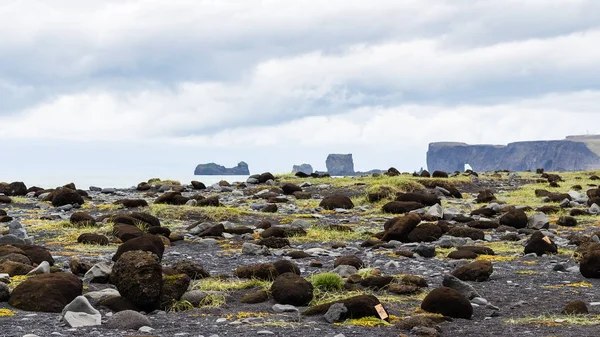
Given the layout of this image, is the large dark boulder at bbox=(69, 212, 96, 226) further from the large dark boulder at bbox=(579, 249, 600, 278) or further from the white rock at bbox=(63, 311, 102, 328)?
the large dark boulder at bbox=(579, 249, 600, 278)

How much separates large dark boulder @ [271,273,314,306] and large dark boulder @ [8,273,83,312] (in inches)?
101

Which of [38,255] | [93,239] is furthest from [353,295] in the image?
[93,239]

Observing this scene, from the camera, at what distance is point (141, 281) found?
8.36m

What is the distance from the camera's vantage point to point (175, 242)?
15.7 m

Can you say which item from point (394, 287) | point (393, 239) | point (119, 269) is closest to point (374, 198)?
point (393, 239)

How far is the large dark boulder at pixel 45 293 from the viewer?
26.9 ft

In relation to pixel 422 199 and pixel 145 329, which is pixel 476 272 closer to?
pixel 145 329

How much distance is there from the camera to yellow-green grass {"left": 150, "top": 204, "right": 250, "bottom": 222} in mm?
20569

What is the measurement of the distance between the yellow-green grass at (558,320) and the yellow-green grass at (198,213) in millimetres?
13317

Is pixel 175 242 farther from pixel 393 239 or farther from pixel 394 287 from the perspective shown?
pixel 394 287

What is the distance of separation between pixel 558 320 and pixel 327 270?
4.56 m

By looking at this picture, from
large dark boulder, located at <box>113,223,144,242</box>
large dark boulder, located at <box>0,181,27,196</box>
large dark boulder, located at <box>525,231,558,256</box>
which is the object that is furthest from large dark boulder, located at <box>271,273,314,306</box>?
large dark boulder, located at <box>0,181,27,196</box>

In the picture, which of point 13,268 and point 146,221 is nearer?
point 13,268

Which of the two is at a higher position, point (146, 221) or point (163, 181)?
point (163, 181)
